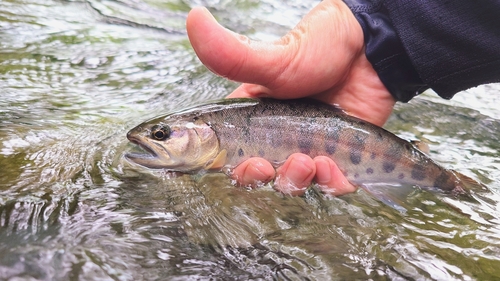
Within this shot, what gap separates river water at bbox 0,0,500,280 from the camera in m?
1.97

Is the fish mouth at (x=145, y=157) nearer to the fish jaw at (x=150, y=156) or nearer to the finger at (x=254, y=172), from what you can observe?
the fish jaw at (x=150, y=156)

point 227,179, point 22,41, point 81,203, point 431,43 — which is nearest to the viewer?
point 81,203

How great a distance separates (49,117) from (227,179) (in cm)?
144

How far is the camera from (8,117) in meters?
3.11

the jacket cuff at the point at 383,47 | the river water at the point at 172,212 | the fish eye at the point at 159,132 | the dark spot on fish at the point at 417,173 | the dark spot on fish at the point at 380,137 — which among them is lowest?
the river water at the point at 172,212

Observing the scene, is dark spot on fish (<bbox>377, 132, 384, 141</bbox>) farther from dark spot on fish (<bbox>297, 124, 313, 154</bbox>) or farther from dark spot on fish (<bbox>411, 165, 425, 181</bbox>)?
dark spot on fish (<bbox>297, 124, 313, 154</bbox>)

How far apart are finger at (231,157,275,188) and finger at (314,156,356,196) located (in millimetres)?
253

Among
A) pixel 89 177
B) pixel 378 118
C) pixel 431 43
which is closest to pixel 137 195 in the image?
pixel 89 177

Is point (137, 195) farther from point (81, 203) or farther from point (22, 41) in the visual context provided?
point (22, 41)

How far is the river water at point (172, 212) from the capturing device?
6.48ft

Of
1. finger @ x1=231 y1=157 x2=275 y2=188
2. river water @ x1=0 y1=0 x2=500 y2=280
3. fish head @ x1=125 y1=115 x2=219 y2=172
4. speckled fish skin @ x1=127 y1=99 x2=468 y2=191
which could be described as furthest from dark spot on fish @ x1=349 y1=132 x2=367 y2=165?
fish head @ x1=125 y1=115 x2=219 y2=172

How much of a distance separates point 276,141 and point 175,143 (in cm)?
56

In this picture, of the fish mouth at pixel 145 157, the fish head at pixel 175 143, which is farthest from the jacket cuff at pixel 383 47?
the fish mouth at pixel 145 157

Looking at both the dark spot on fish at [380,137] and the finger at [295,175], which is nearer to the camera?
the finger at [295,175]
